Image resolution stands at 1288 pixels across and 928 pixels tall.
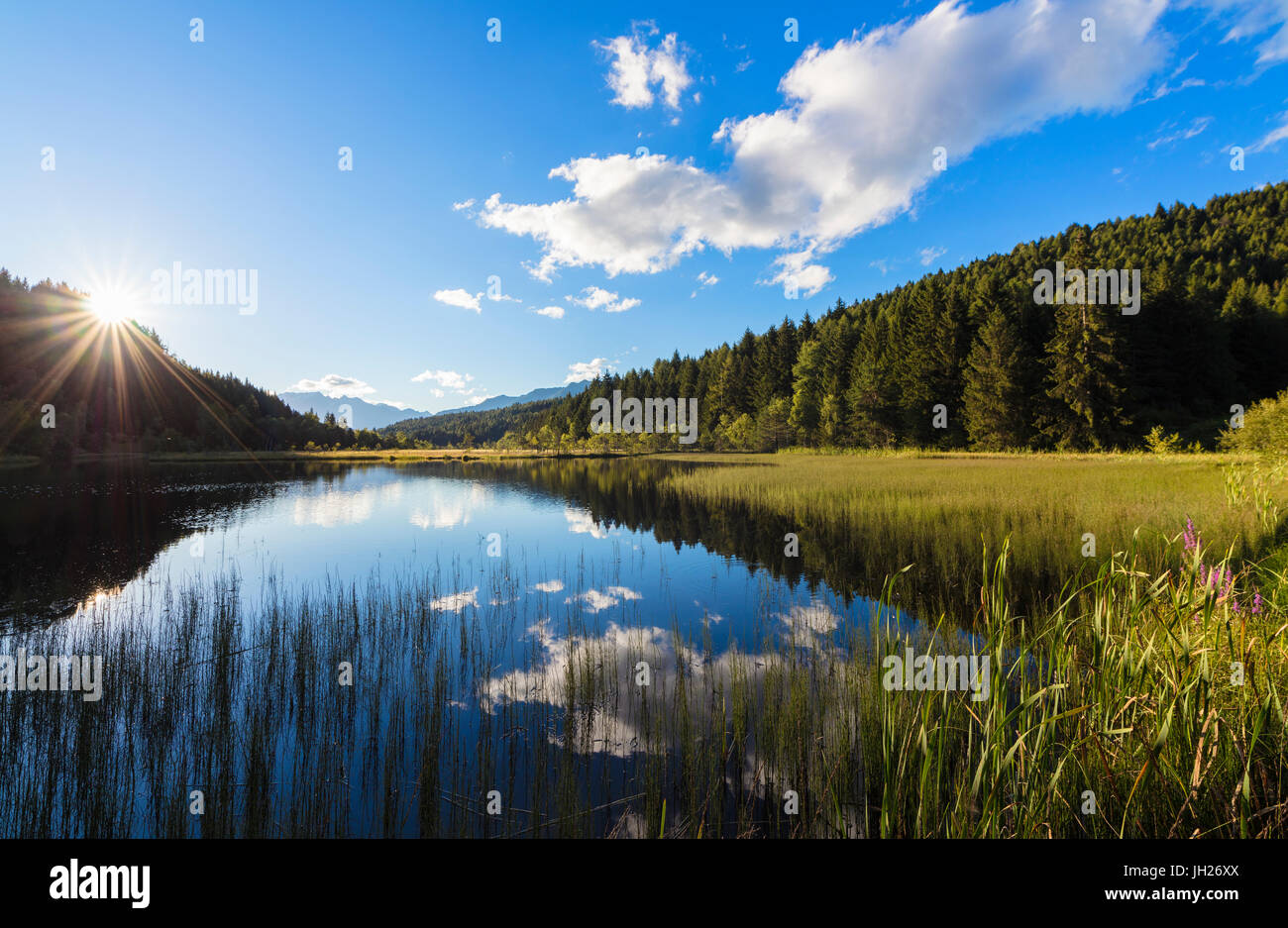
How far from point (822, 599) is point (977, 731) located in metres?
4.57

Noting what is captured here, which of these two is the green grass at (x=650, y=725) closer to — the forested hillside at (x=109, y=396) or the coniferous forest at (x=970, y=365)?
the coniferous forest at (x=970, y=365)

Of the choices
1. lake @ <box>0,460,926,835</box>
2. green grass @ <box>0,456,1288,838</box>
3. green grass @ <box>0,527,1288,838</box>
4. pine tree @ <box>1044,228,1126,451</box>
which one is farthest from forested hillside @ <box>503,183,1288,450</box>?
green grass @ <box>0,527,1288,838</box>

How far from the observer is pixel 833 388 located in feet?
232

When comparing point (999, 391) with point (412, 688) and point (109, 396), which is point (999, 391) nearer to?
point (412, 688)

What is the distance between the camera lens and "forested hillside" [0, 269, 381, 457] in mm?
47562

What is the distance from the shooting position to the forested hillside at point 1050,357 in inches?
1837

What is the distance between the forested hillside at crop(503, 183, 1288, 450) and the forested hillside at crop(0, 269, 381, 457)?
7421 centimetres

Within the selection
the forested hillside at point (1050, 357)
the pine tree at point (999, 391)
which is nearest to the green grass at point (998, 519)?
the pine tree at point (999, 391)

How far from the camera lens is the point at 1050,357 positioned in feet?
163

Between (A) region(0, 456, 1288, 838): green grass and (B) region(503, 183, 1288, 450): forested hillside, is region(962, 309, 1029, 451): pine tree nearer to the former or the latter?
(B) region(503, 183, 1288, 450): forested hillside

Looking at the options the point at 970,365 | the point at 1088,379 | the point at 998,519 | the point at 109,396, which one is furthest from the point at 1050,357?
the point at 109,396

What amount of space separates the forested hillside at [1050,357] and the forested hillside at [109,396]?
74209 mm
